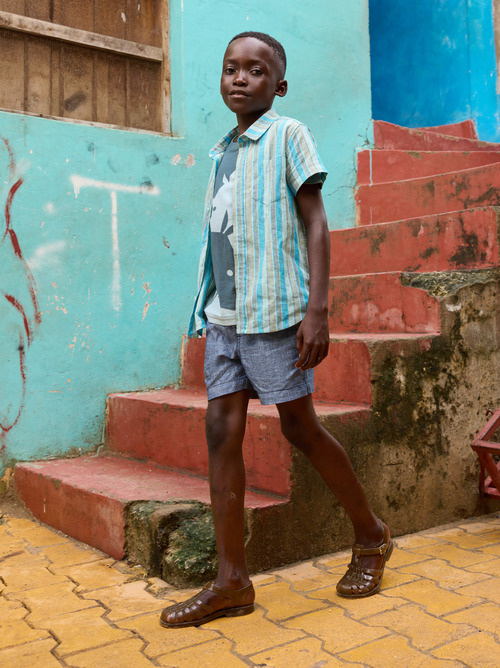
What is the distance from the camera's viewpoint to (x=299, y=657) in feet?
6.08

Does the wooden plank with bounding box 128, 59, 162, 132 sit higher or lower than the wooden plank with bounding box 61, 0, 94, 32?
lower

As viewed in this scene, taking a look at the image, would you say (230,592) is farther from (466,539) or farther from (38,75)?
(38,75)

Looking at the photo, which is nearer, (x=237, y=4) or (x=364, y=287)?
(x=364, y=287)

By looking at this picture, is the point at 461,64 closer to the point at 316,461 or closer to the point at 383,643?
the point at 316,461

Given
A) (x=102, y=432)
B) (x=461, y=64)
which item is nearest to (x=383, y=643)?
(x=102, y=432)

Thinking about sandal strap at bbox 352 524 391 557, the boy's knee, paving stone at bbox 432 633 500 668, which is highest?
the boy's knee

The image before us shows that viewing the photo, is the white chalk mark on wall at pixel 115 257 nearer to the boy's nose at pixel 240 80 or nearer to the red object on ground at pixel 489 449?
the boy's nose at pixel 240 80

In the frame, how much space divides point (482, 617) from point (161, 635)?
38.7 inches

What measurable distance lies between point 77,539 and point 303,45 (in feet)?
11.9

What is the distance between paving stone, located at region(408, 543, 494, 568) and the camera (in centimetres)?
261

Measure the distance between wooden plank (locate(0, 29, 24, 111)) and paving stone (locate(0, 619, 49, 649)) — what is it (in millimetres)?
2753

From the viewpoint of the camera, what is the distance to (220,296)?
2.26 m

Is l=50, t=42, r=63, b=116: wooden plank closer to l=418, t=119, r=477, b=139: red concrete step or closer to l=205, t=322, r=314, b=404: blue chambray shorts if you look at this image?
l=205, t=322, r=314, b=404: blue chambray shorts

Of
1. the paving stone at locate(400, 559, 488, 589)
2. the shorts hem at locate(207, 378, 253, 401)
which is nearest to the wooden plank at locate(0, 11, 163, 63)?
the shorts hem at locate(207, 378, 253, 401)
